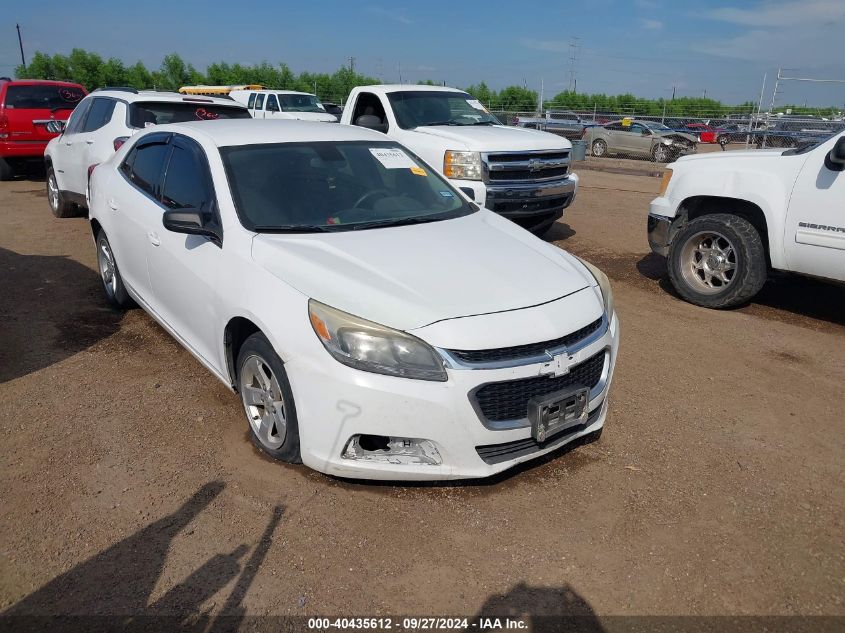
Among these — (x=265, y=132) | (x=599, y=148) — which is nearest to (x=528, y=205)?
(x=265, y=132)

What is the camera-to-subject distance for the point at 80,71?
43.6 metres

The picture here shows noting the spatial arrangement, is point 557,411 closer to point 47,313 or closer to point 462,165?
point 47,313

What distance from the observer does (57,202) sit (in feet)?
32.0

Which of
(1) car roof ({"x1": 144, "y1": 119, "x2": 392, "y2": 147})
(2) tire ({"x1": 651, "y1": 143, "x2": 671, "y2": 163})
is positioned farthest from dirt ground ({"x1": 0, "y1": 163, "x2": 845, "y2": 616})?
(2) tire ({"x1": 651, "y1": 143, "x2": 671, "y2": 163})

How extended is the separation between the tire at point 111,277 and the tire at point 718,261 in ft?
16.4

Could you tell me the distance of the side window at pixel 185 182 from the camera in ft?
13.0

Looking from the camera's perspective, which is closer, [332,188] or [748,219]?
[332,188]

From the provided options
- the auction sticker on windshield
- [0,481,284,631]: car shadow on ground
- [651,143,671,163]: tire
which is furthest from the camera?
[651,143,671,163]: tire

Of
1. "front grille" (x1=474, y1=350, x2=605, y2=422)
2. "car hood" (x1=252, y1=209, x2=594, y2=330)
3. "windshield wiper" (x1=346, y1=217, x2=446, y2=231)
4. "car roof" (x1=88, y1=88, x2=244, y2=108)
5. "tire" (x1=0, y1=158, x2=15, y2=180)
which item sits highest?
"car roof" (x1=88, y1=88, x2=244, y2=108)

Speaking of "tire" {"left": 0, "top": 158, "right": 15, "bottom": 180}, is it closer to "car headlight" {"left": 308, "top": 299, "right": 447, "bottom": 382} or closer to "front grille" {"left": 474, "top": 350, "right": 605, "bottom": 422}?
"car headlight" {"left": 308, "top": 299, "right": 447, "bottom": 382}

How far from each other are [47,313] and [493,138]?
506cm

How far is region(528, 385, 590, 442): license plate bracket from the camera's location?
9.82ft

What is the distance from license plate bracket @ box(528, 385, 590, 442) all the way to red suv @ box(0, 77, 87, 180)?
13024mm

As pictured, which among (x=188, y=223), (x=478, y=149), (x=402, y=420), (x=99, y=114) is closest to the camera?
(x=402, y=420)
